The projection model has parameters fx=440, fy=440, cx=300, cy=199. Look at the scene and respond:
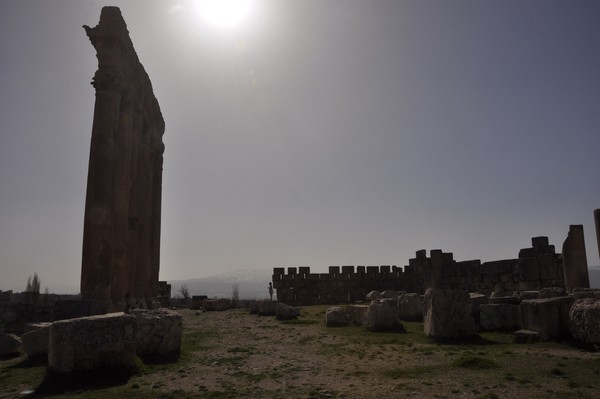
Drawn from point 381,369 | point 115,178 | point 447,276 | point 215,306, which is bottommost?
point 215,306

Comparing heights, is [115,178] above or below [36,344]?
above

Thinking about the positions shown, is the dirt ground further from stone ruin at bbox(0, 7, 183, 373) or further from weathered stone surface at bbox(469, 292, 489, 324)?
weathered stone surface at bbox(469, 292, 489, 324)

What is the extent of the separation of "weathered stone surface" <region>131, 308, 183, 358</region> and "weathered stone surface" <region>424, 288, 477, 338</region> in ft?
21.0

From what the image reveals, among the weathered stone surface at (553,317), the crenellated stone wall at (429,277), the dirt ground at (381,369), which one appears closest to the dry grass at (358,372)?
the dirt ground at (381,369)

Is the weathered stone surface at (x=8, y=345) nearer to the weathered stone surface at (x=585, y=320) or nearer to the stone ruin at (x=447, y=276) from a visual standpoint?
the weathered stone surface at (x=585, y=320)

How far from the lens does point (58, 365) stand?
7320 mm

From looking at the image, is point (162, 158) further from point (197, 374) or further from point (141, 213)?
point (197, 374)

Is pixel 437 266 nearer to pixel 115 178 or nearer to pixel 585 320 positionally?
pixel 585 320

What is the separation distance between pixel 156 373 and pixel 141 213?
13722 millimetres

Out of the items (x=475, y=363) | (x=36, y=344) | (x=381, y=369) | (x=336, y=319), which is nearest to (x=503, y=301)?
(x=336, y=319)

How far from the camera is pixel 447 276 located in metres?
26.0

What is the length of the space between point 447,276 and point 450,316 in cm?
1551

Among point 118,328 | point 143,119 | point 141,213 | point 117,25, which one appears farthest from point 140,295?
point 118,328

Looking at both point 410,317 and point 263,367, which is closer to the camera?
point 263,367
